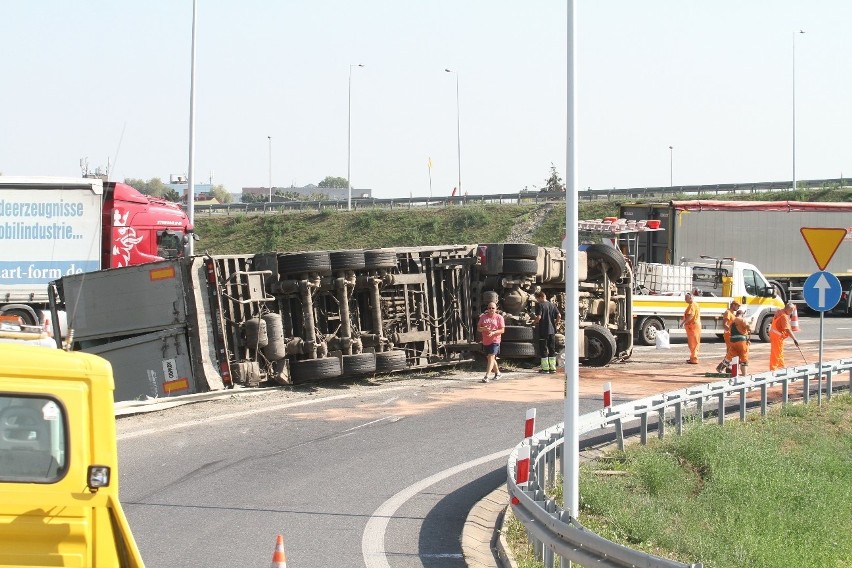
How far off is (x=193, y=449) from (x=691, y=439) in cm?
618

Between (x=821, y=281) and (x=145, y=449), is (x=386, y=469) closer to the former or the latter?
(x=145, y=449)

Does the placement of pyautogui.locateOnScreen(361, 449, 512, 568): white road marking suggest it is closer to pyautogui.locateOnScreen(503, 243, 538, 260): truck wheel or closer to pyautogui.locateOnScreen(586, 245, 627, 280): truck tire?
pyautogui.locateOnScreen(503, 243, 538, 260): truck wheel

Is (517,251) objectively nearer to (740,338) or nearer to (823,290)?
(740,338)

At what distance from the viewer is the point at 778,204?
3716cm

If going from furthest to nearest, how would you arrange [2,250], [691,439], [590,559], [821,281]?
[2,250], [821,281], [691,439], [590,559]

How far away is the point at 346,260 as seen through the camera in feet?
60.6

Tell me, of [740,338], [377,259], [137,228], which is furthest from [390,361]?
[137,228]

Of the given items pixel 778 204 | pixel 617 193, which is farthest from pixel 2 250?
pixel 617 193

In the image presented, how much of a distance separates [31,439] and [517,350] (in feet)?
53.6

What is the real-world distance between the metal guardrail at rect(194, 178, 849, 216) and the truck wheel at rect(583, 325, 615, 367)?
120 feet

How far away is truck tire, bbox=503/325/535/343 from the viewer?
20953 millimetres

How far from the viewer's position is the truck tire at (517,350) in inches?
829

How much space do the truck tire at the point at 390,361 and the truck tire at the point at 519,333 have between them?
2.78 m

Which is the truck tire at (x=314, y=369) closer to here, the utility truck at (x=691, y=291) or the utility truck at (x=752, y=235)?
the utility truck at (x=691, y=291)
